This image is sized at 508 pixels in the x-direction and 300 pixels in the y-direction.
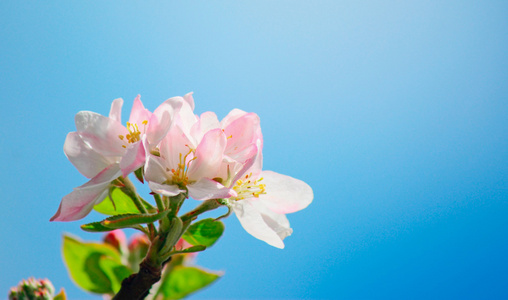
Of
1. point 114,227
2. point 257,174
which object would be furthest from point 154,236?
point 257,174

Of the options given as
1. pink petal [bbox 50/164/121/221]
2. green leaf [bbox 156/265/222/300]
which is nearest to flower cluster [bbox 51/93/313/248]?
pink petal [bbox 50/164/121/221]

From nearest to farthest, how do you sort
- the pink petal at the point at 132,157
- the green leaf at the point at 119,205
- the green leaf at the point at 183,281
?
the pink petal at the point at 132,157
the green leaf at the point at 119,205
the green leaf at the point at 183,281

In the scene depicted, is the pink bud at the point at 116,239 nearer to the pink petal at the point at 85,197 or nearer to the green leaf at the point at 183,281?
the green leaf at the point at 183,281

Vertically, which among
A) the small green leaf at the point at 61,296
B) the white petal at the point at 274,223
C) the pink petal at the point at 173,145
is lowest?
the small green leaf at the point at 61,296

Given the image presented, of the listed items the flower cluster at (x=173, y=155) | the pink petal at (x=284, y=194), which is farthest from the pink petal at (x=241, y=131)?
the pink petal at (x=284, y=194)

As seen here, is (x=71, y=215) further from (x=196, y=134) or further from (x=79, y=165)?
(x=196, y=134)

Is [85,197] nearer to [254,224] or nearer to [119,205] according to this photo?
[119,205]

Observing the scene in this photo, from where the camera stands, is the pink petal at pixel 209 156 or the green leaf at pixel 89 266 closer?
the pink petal at pixel 209 156
